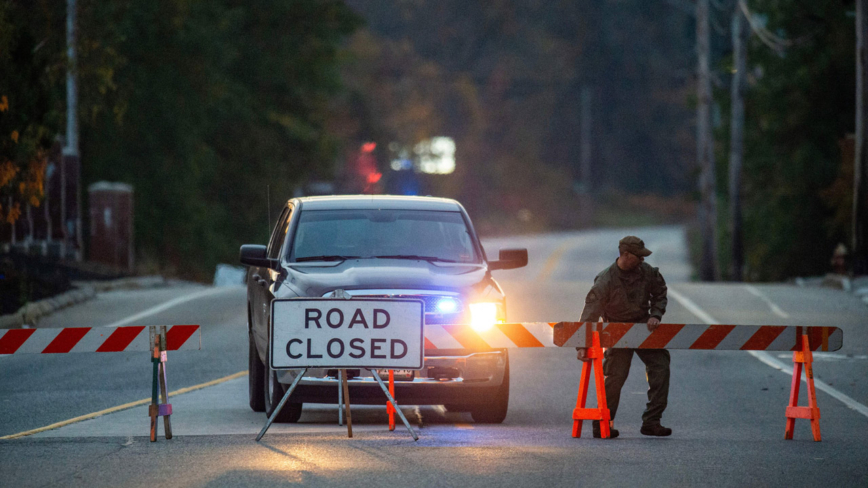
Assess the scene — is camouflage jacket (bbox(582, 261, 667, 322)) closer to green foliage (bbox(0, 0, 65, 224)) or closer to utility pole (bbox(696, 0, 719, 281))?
green foliage (bbox(0, 0, 65, 224))

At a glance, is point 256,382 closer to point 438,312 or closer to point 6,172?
point 438,312

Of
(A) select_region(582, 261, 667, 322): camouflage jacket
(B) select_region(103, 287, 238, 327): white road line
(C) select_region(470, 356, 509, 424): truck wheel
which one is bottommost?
(B) select_region(103, 287, 238, 327): white road line

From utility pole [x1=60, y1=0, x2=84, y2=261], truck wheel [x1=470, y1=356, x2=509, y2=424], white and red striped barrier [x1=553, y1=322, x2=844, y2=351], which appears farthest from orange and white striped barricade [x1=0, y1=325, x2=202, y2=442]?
utility pole [x1=60, y1=0, x2=84, y2=261]

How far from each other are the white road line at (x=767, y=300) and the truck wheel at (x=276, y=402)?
1222 centimetres

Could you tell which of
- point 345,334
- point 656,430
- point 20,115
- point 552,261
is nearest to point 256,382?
point 345,334

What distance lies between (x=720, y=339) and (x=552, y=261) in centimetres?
4592

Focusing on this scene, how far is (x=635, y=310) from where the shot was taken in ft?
33.6

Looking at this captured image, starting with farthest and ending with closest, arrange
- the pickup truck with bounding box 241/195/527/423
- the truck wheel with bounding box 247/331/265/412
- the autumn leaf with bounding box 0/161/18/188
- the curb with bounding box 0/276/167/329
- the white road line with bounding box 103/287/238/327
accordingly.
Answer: the white road line with bounding box 103/287/238/327 → the autumn leaf with bounding box 0/161/18/188 → the curb with bounding box 0/276/167/329 → the truck wheel with bounding box 247/331/265/412 → the pickup truck with bounding box 241/195/527/423

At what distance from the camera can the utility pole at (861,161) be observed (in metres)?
28.1

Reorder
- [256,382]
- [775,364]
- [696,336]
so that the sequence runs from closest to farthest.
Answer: [696,336] < [256,382] < [775,364]

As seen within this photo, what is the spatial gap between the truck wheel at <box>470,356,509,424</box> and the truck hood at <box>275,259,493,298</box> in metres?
→ 0.76

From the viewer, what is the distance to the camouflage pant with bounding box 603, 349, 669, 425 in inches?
404

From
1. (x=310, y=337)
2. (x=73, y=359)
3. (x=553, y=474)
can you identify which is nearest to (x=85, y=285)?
(x=73, y=359)

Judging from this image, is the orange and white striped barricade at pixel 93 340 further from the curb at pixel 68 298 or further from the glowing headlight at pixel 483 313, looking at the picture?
the curb at pixel 68 298
